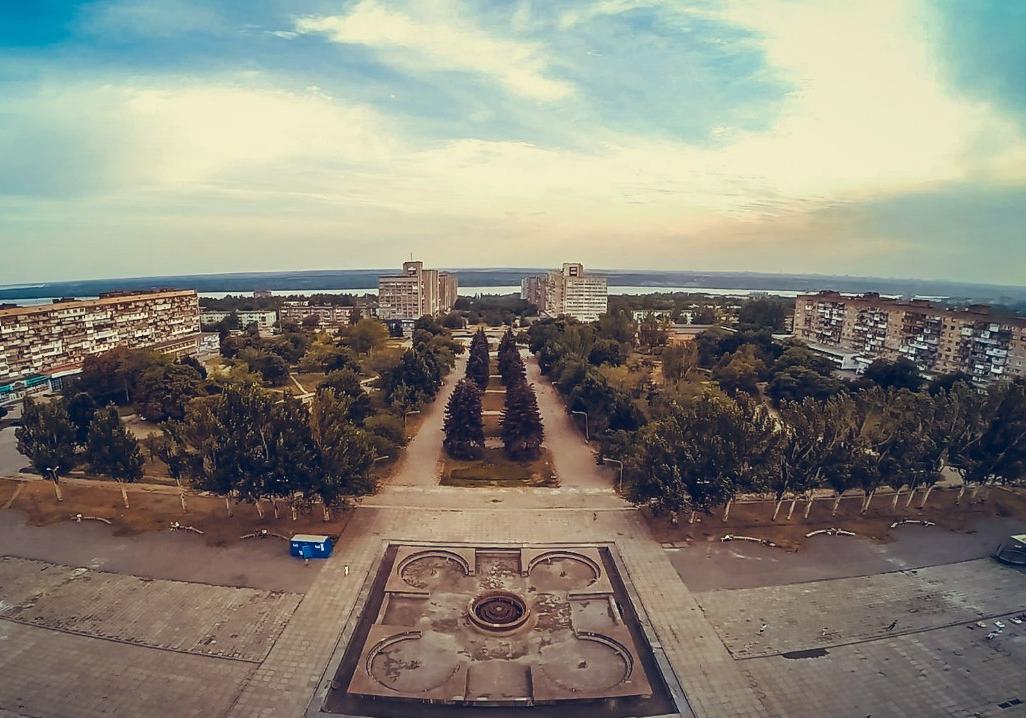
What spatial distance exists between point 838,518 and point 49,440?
34993 millimetres

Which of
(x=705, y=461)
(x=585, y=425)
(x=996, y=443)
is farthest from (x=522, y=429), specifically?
(x=996, y=443)

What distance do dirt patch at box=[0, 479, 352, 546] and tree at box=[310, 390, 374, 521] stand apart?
150 cm

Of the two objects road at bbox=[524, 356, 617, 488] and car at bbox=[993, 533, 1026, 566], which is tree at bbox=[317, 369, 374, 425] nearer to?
road at bbox=[524, 356, 617, 488]

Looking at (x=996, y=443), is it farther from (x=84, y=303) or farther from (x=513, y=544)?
(x=84, y=303)

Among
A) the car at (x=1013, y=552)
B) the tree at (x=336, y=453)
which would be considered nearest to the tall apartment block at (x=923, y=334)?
the car at (x=1013, y=552)

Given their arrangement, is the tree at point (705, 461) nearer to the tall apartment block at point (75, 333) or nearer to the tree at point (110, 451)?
the tree at point (110, 451)

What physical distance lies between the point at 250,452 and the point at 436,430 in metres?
15.7

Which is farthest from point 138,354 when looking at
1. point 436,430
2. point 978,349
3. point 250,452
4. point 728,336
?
point 978,349

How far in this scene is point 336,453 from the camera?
75.0 feet

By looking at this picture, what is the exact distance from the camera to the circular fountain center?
56.4ft

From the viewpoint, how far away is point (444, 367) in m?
49.1

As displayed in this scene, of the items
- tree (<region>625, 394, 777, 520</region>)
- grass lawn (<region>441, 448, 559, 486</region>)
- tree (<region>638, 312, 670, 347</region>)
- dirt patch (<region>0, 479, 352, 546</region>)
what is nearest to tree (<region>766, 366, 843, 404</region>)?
tree (<region>638, 312, 670, 347</region>)

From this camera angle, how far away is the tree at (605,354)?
49.1m

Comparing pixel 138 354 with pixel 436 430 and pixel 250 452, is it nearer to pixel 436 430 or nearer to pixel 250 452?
pixel 436 430
